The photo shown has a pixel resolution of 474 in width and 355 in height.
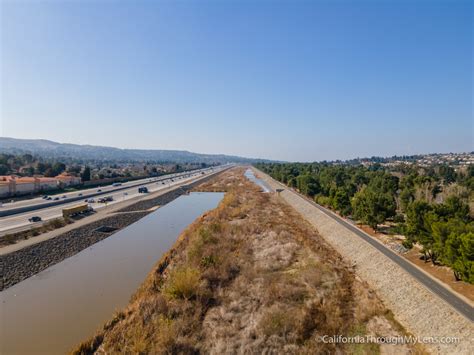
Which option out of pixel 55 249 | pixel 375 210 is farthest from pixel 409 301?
pixel 55 249

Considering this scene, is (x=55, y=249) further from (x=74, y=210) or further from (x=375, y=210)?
(x=375, y=210)

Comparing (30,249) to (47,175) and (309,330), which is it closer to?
(309,330)

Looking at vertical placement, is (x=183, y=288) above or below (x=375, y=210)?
below

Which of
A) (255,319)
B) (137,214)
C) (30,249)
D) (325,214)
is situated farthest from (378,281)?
(137,214)

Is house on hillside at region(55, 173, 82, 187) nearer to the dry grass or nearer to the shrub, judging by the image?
the dry grass

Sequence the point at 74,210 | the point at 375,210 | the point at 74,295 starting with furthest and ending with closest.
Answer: the point at 74,210, the point at 375,210, the point at 74,295

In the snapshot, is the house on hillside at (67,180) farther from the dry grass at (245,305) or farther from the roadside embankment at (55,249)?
the dry grass at (245,305)
